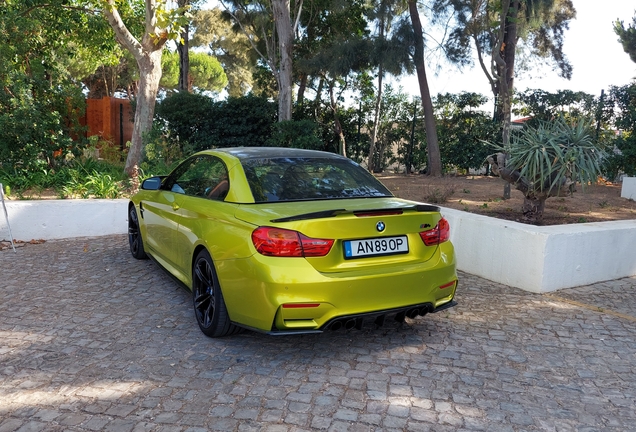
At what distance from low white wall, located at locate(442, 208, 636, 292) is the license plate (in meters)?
2.57

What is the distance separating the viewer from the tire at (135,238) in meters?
6.59

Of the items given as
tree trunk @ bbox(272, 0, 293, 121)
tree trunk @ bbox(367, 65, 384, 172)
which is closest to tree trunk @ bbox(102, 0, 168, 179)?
tree trunk @ bbox(272, 0, 293, 121)

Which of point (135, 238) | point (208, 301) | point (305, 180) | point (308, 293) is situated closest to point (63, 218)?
point (135, 238)

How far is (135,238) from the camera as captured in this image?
6773 mm

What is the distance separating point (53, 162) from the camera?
33.5 feet

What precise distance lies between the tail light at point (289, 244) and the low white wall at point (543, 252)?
3.21 meters

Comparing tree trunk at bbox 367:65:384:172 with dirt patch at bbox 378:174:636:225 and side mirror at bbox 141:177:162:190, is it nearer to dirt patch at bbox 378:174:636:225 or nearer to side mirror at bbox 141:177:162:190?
dirt patch at bbox 378:174:636:225

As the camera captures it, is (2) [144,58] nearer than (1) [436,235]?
No

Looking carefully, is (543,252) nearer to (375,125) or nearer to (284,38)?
(284,38)

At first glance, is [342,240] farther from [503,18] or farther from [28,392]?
[503,18]

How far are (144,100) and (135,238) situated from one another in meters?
5.71

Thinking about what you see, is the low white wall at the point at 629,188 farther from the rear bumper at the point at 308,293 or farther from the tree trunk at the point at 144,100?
the tree trunk at the point at 144,100

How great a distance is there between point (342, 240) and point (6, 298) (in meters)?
3.64

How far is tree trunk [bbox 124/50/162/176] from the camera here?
11.2 meters
